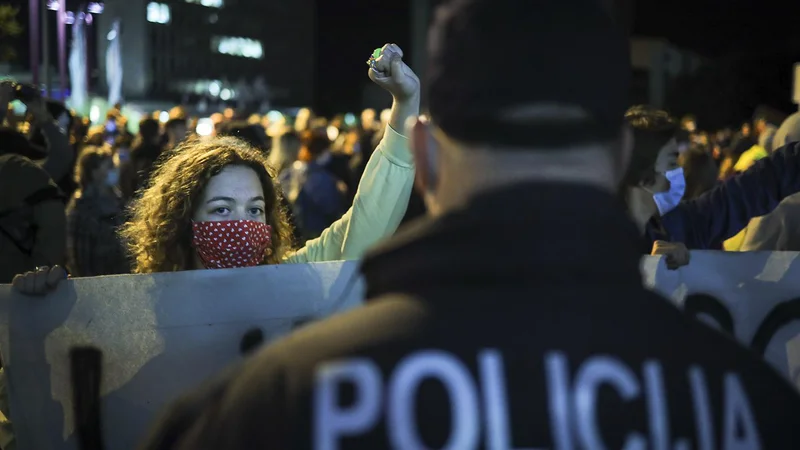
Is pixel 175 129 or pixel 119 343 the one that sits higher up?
pixel 175 129

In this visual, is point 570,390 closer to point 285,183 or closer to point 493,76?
point 493,76

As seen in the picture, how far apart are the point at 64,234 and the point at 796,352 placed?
3.65 meters

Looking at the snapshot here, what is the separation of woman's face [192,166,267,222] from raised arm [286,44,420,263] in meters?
0.31

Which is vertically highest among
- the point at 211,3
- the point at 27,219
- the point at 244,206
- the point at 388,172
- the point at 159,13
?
the point at 211,3

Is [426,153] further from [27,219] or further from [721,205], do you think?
[27,219]

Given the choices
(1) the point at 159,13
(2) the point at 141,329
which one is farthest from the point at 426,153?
(1) the point at 159,13

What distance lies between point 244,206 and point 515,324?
2414 mm

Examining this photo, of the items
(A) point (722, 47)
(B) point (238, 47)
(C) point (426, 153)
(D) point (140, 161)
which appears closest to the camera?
(C) point (426, 153)

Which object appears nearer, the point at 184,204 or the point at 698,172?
the point at 184,204

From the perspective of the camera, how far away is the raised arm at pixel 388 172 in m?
3.62

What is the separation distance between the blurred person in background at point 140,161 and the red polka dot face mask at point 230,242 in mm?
4166

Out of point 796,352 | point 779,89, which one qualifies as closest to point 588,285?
point 796,352

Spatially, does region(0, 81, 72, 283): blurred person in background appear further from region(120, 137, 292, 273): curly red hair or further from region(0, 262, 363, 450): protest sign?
region(0, 262, 363, 450): protest sign

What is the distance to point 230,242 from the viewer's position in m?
3.60
